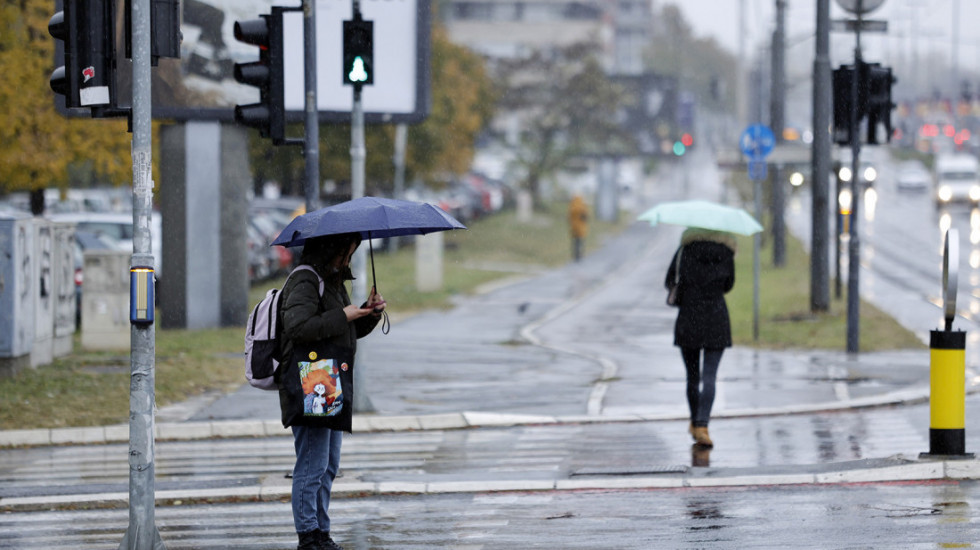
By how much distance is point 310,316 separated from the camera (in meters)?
6.98

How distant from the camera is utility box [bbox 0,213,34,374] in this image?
569 inches

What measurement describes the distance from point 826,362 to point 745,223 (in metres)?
5.86

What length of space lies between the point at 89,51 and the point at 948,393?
5.90 m

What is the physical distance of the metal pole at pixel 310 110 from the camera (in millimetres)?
10797

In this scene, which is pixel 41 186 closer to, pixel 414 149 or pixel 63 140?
pixel 63 140

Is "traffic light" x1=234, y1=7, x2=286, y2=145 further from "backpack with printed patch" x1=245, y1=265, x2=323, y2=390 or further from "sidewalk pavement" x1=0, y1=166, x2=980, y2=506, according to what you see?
"backpack with printed patch" x1=245, y1=265, x2=323, y2=390

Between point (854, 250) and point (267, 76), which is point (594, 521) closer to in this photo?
point (267, 76)

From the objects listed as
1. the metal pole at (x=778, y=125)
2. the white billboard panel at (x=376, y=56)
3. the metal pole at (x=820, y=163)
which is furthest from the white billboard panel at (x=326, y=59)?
the metal pole at (x=778, y=125)

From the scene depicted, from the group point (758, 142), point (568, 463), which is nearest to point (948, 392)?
point (568, 463)

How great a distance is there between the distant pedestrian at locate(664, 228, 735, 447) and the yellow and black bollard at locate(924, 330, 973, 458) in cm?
166

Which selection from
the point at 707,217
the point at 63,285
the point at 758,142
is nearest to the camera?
the point at 707,217

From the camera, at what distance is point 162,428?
480 inches

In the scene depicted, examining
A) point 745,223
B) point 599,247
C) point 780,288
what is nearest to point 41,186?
point 780,288

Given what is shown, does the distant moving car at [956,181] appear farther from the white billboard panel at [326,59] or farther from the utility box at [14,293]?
the utility box at [14,293]
